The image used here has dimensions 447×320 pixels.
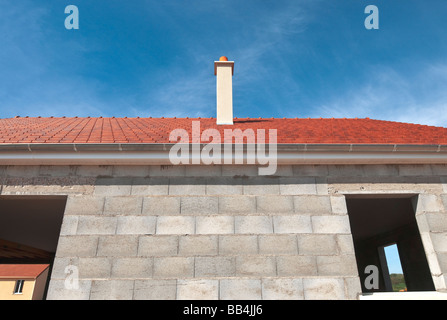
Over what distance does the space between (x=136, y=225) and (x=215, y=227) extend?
50.8 inches

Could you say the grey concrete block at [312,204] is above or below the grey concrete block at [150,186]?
below

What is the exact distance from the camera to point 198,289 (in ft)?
15.1

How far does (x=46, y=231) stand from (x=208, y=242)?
6.94 meters

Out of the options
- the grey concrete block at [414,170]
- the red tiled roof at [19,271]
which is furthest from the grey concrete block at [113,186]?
the grey concrete block at [414,170]

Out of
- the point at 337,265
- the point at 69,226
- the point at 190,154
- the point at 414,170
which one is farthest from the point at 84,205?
the point at 414,170

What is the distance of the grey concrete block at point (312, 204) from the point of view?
5166 millimetres

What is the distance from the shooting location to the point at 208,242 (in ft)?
16.0

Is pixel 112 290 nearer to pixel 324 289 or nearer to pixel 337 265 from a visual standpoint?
pixel 324 289

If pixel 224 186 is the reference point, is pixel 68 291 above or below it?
below

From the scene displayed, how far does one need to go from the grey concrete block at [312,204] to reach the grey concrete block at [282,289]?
1.14 meters

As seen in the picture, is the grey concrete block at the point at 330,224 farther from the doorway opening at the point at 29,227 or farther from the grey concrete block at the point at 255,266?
the doorway opening at the point at 29,227

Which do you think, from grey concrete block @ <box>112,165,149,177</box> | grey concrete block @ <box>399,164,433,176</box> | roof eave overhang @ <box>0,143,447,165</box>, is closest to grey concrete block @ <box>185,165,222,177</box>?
roof eave overhang @ <box>0,143,447,165</box>
